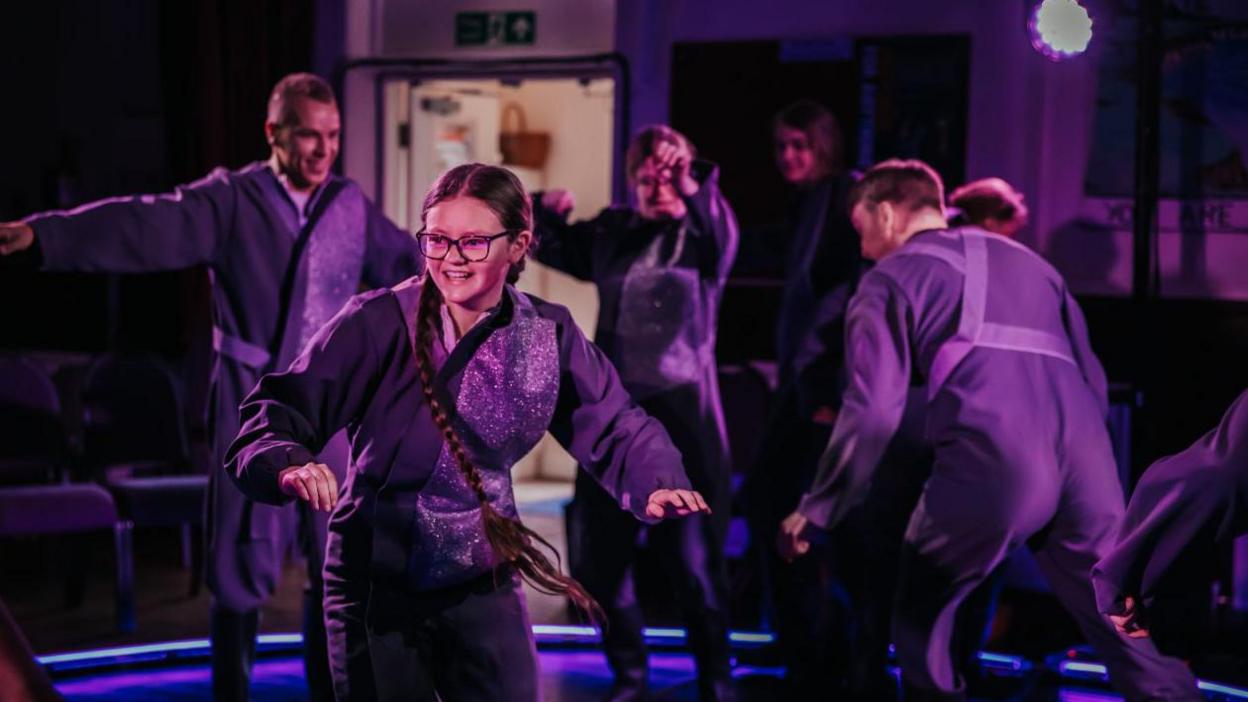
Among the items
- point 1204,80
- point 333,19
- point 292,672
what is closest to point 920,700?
point 292,672

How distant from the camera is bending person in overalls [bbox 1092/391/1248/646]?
2.57 metres

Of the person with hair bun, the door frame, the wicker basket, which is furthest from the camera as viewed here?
the wicker basket

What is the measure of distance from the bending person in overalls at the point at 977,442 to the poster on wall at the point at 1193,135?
8.50ft

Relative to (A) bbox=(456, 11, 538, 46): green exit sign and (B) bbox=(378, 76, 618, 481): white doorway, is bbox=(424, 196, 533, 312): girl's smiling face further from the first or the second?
(B) bbox=(378, 76, 618, 481): white doorway

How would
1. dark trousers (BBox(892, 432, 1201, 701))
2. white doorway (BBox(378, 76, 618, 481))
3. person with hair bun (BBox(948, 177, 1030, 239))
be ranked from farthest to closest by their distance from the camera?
white doorway (BBox(378, 76, 618, 481))
person with hair bun (BBox(948, 177, 1030, 239))
dark trousers (BBox(892, 432, 1201, 701))

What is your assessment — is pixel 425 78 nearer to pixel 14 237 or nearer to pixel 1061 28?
pixel 1061 28

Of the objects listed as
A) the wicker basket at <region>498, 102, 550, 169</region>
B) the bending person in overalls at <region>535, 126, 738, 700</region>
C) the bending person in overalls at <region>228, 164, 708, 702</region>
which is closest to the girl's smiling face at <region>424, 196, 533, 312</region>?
the bending person in overalls at <region>228, 164, 708, 702</region>

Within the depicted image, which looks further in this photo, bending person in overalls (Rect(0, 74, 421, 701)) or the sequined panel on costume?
the sequined panel on costume

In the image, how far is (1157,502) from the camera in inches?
104

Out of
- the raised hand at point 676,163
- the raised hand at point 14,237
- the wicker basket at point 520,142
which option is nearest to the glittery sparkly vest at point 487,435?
the raised hand at point 14,237

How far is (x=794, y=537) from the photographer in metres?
4.14

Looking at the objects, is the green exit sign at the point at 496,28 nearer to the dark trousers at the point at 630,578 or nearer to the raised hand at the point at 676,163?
the raised hand at the point at 676,163

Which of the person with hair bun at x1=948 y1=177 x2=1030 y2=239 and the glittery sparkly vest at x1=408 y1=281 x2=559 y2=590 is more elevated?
the person with hair bun at x1=948 y1=177 x2=1030 y2=239

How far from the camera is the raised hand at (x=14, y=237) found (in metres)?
4.13
